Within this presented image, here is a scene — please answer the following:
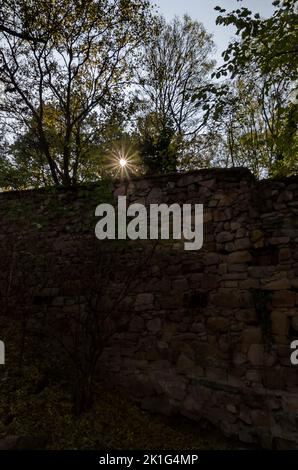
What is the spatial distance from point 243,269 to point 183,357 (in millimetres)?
1451

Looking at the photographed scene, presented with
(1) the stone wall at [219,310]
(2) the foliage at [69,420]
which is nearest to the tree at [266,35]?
(1) the stone wall at [219,310]

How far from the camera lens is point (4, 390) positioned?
416 cm

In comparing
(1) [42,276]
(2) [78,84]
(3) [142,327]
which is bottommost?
(3) [142,327]

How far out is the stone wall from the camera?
418 cm

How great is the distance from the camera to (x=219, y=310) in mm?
4598

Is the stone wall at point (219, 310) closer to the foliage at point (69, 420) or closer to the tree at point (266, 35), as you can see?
the foliage at point (69, 420)

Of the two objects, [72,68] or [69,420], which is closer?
[69,420]

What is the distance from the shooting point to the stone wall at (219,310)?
418 cm

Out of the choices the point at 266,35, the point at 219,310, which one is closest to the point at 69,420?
the point at 219,310

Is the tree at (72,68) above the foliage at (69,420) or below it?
above

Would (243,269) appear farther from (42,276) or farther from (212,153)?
(212,153)

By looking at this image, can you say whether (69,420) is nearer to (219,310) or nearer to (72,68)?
(219,310)

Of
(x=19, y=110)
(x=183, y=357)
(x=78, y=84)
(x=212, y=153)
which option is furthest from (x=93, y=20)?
(x=183, y=357)

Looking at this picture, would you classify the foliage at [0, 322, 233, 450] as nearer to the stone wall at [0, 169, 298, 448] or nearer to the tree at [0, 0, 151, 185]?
the stone wall at [0, 169, 298, 448]
